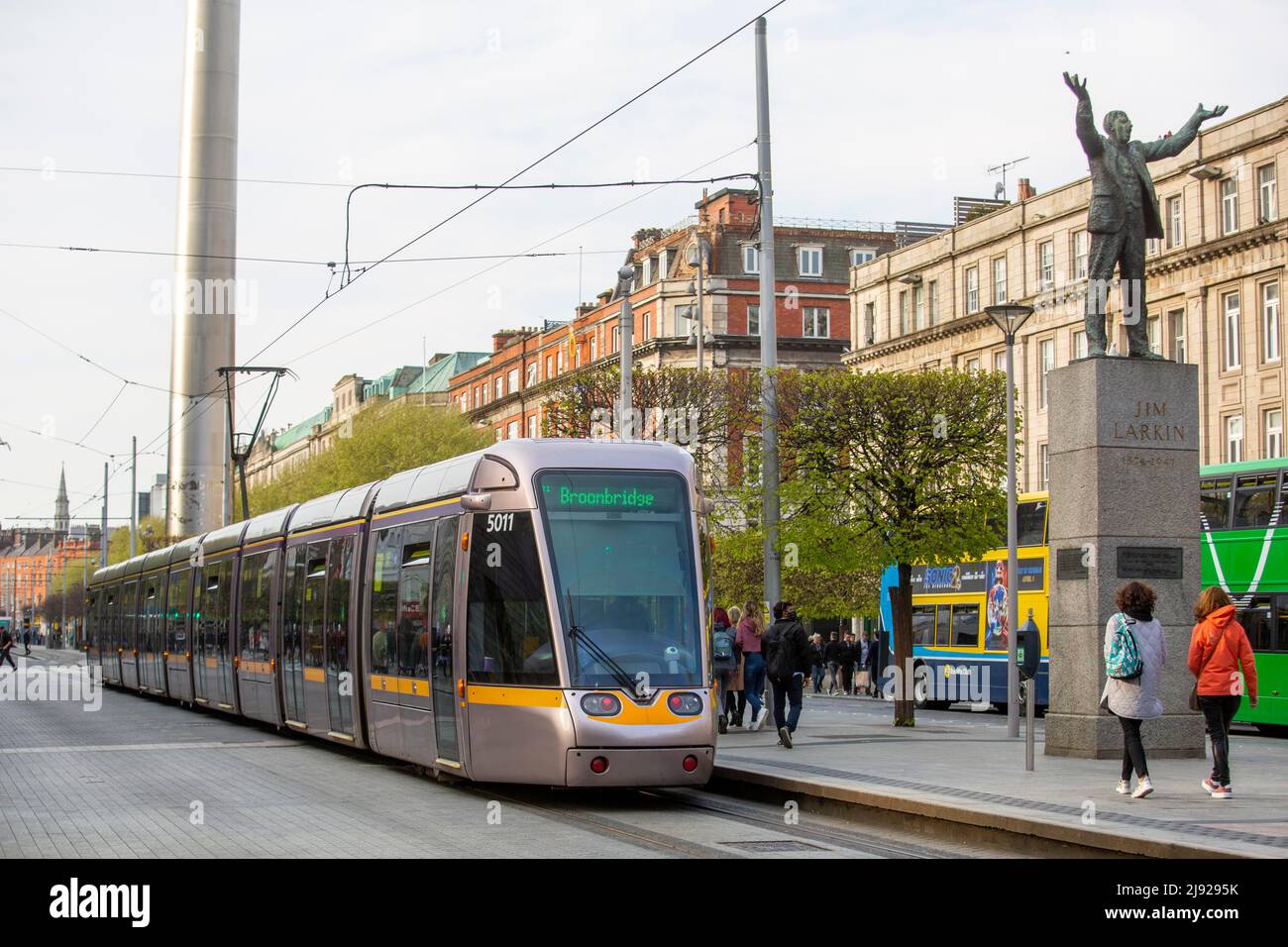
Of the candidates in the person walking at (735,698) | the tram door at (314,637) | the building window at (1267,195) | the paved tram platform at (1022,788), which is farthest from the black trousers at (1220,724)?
the building window at (1267,195)

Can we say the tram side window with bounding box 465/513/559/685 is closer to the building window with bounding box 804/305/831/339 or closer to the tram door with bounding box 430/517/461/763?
the tram door with bounding box 430/517/461/763

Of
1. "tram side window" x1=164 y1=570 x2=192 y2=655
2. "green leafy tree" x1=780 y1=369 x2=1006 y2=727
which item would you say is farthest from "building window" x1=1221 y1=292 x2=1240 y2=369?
"tram side window" x1=164 y1=570 x2=192 y2=655

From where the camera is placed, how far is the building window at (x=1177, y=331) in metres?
51.5

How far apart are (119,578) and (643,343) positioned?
39772mm

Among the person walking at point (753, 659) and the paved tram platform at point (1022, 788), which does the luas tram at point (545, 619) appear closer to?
the paved tram platform at point (1022, 788)

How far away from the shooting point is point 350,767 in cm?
1927

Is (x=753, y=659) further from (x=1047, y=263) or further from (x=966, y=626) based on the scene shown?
(x=1047, y=263)

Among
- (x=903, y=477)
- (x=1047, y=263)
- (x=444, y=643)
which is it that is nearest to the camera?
(x=444, y=643)

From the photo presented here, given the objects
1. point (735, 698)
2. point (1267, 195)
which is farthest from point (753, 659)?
point (1267, 195)

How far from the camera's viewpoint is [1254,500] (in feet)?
90.4

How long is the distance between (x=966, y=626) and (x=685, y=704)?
24.0m

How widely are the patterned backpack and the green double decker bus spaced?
45.8 feet

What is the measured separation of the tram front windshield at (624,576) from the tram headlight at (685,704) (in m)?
0.12
